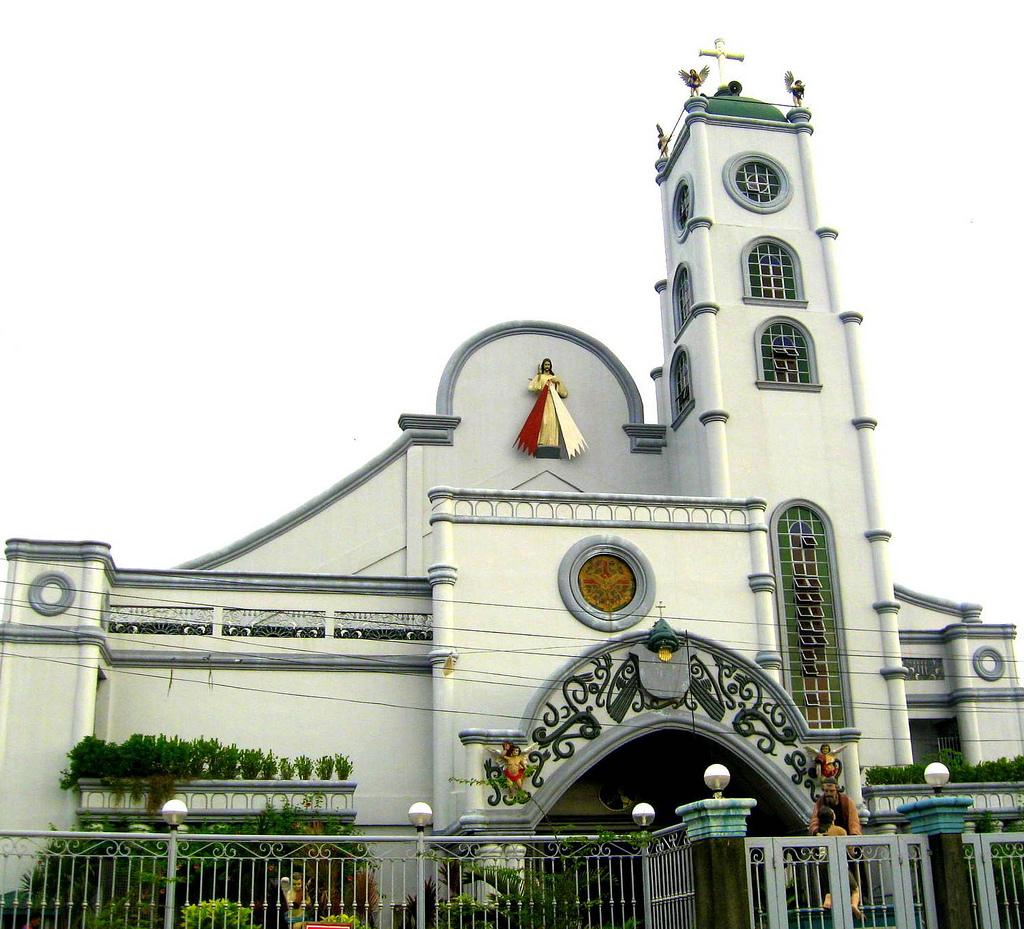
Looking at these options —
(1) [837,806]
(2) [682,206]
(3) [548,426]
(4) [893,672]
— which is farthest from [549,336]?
(1) [837,806]

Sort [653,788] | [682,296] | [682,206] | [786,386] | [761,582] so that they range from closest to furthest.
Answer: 1. [653,788]
2. [761,582]
3. [786,386]
4. [682,296]
5. [682,206]

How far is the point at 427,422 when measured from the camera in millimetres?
26297

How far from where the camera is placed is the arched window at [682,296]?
2720 centimetres

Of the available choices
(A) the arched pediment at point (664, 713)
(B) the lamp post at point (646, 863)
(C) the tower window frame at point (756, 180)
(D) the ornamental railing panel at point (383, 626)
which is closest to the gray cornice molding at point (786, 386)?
(C) the tower window frame at point (756, 180)

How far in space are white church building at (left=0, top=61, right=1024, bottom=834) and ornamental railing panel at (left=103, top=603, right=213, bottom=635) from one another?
0.04m

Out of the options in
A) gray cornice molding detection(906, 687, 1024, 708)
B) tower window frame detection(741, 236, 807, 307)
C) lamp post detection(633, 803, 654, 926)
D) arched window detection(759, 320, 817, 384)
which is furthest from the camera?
tower window frame detection(741, 236, 807, 307)

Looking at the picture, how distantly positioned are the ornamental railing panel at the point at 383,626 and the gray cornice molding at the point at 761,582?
5.47 meters

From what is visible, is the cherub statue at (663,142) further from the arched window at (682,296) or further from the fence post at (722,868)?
the fence post at (722,868)

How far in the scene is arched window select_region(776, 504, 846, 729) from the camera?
23844mm

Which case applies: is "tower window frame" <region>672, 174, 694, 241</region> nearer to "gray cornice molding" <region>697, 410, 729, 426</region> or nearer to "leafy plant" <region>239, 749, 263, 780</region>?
"gray cornice molding" <region>697, 410, 729, 426</region>

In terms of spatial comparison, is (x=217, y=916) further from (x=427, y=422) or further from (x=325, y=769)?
(x=427, y=422)

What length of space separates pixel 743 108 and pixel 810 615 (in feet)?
35.9

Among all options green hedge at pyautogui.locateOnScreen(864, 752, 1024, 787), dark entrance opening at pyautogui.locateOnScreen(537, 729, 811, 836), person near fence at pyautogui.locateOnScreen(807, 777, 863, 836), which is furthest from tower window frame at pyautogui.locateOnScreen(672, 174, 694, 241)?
person near fence at pyautogui.locateOnScreen(807, 777, 863, 836)

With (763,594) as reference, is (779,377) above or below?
above
